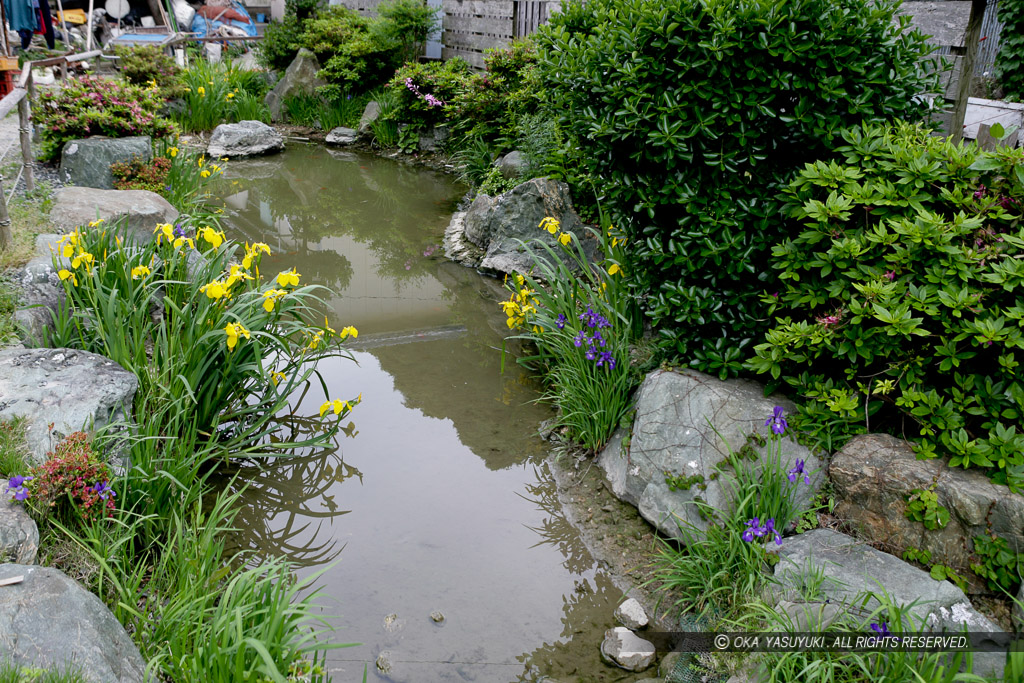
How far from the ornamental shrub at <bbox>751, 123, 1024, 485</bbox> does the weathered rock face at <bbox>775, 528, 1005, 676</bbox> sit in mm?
486

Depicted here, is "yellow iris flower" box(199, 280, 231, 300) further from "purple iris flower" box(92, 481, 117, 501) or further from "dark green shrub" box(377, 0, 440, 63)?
"dark green shrub" box(377, 0, 440, 63)

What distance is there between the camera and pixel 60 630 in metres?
2.28

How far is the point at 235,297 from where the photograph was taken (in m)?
4.45

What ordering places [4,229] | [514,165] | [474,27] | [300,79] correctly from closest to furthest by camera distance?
[4,229], [514,165], [474,27], [300,79]

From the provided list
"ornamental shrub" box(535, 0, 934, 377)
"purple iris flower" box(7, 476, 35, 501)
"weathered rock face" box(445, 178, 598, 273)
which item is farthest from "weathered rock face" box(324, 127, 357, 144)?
"purple iris flower" box(7, 476, 35, 501)

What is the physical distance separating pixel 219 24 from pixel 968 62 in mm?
19830

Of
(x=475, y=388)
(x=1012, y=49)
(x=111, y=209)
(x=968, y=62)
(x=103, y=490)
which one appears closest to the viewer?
(x=103, y=490)

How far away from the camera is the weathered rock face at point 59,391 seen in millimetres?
3209

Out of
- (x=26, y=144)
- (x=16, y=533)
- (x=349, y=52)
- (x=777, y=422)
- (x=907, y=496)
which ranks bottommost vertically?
(x=16, y=533)

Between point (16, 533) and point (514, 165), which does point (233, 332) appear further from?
point (514, 165)

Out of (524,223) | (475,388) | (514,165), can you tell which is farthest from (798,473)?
(514,165)

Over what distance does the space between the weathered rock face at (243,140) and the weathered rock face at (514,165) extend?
5013mm

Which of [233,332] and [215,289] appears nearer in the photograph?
[233,332]

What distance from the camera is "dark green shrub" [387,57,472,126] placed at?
33.6 ft
